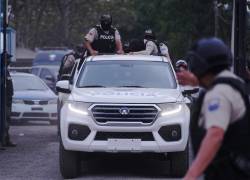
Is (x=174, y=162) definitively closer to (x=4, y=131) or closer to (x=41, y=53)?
(x=4, y=131)

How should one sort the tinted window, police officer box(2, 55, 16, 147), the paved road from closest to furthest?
the paved road, police officer box(2, 55, 16, 147), the tinted window

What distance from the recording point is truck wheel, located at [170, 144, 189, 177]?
12.2 metres

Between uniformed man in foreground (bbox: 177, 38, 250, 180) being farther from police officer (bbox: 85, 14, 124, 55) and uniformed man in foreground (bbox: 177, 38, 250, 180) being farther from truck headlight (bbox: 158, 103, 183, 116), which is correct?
police officer (bbox: 85, 14, 124, 55)

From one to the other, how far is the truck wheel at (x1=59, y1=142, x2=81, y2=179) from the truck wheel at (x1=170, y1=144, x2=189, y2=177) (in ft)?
4.40

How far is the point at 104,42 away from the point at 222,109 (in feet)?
33.2

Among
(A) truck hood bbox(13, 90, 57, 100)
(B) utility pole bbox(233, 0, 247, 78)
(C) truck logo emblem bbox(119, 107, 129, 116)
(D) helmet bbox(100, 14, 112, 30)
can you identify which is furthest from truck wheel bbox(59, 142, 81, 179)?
(A) truck hood bbox(13, 90, 57, 100)

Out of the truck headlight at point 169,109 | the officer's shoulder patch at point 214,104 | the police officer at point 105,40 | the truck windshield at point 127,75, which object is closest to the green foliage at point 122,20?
the police officer at point 105,40

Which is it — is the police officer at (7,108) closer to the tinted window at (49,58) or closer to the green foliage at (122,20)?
the green foliage at (122,20)

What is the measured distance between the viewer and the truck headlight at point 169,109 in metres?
12.0

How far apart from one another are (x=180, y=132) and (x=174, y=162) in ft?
1.50

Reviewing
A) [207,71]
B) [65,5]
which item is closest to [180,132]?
[207,71]

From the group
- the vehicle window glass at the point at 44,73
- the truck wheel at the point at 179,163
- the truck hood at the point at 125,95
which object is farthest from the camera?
the vehicle window glass at the point at 44,73

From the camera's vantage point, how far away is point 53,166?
13.5 m

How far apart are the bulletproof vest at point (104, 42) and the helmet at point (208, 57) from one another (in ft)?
32.1
